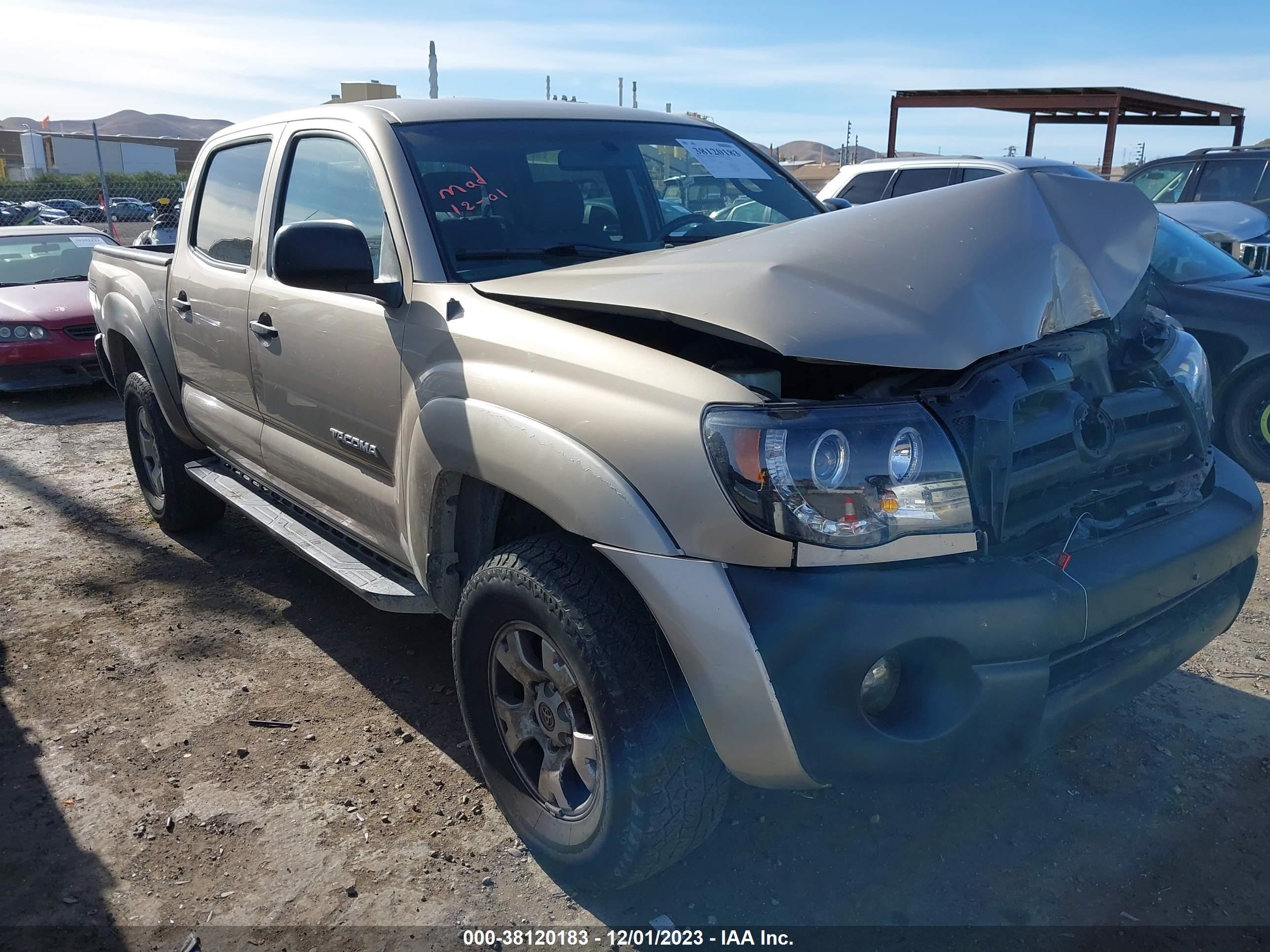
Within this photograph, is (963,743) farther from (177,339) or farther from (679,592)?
(177,339)

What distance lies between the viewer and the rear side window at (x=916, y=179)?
8.91 metres

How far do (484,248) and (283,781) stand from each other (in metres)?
1.69

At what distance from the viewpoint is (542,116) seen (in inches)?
132

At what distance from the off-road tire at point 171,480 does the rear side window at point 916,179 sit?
6.53 metres

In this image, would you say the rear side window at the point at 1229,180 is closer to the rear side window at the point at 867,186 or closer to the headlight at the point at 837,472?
the rear side window at the point at 867,186

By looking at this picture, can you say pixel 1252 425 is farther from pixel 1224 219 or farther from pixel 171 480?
pixel 171 480

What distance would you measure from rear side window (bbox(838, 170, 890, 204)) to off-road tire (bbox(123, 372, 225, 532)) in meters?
6.35

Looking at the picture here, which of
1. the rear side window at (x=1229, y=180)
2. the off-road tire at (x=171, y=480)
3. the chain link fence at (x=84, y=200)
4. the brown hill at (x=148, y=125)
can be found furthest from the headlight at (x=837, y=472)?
the brown hill at (x=148, y=125)

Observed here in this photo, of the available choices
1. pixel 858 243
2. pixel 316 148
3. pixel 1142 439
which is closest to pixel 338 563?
pixel 316 148

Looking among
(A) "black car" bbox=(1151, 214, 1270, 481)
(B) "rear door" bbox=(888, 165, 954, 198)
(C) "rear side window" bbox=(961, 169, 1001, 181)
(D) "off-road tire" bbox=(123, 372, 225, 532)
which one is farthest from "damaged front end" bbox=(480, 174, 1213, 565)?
(B) "rear door" bbox=(888, 165, 954, 198)

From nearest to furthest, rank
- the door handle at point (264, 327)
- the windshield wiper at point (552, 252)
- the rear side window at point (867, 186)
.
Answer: the windshield wiper at point (552, 252)
the door handle at point (264, 327)
the rear side window at point (867, 186)

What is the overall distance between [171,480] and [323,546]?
1.93 m

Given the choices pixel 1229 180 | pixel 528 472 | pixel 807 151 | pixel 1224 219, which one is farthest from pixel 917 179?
pixel 807 151

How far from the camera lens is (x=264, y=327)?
3.49 metres
